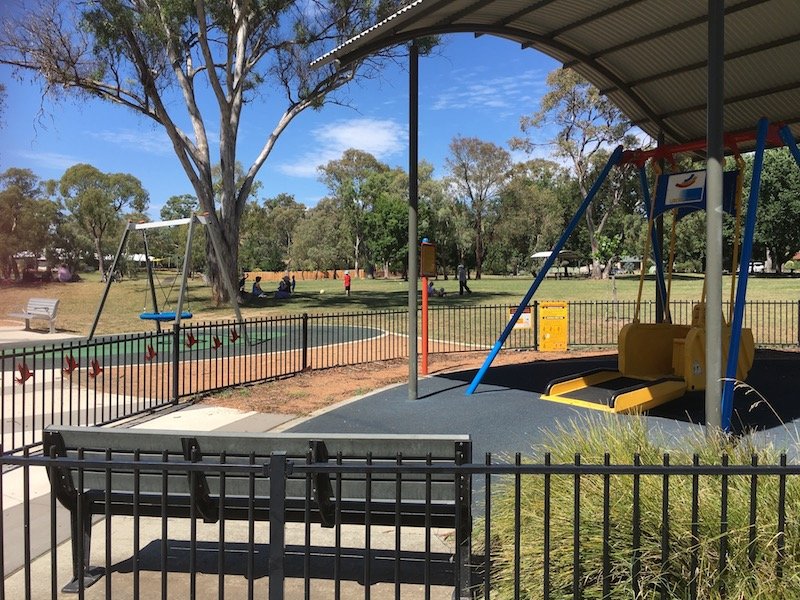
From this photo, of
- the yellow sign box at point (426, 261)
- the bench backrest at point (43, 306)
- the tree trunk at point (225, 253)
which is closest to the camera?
the yellow sign box at point (426, 261)

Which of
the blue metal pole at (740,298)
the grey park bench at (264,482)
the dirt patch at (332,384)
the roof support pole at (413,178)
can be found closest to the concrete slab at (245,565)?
the grey park bench at (264,482)

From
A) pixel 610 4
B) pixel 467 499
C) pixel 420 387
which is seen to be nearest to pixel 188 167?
pixel 420 387

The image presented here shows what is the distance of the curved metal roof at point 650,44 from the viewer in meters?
7.68

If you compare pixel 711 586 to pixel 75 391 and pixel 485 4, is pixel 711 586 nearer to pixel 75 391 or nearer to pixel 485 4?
pixel 485 4

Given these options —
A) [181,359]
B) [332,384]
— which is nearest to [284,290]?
[181,359]

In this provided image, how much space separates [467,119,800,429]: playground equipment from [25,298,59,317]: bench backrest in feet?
51.5

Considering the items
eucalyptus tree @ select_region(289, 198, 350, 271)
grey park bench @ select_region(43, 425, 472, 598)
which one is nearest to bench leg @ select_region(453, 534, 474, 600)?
grey park bench @ select_region(43, 425, 472, 598)

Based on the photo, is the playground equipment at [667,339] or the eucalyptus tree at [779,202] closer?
the playground equipment at [667,339]

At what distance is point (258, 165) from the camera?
94.3 feet

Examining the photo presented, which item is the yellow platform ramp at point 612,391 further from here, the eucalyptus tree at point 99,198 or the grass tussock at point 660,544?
the eucalyptus tree at point 99,198

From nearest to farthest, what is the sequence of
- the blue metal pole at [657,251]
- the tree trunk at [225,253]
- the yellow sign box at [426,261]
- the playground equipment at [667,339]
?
the playground equipment at [667,339]
the yellow sign box at [426,261]
the blue metal pole at [657,251]
the tree trunk at [225,253]

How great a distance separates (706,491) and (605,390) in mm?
6109

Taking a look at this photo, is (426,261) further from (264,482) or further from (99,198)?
(99,198)

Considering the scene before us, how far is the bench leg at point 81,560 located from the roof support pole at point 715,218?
4939 mm
